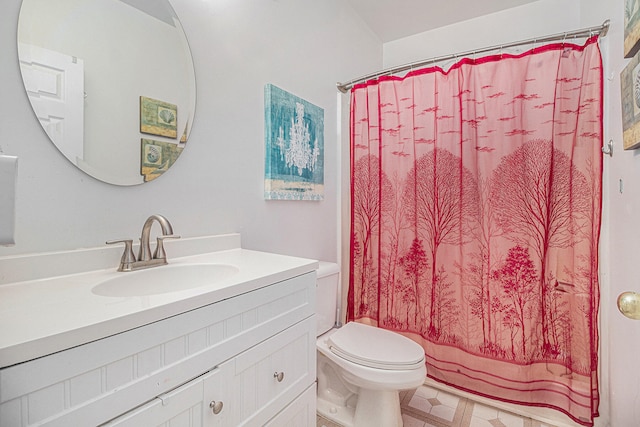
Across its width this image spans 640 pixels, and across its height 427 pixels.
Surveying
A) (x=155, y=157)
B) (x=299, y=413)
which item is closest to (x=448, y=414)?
(x=299, y=413)

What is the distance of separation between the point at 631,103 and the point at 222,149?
148 centimetres

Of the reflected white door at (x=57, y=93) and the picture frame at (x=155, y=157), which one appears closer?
the reflected white door at (x=57, y=93)

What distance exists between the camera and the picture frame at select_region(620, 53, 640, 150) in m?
0.88

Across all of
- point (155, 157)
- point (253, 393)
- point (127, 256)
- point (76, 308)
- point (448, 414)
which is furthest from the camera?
point (448, 414)

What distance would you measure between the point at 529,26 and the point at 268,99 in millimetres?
2017

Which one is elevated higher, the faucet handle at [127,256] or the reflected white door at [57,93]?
the reflected white door at [57,93]

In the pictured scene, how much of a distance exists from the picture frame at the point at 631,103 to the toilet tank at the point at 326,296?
131 centimetres

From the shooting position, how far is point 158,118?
1.10 metres

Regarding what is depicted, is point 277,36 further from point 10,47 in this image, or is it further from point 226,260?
point 226,260

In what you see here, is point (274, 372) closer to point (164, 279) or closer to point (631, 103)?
point (164, 279)

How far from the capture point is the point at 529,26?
2109 millimetres

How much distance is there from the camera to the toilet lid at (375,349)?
1.26 metres

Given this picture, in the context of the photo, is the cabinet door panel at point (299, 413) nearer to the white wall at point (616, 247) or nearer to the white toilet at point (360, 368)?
Answer: the white toilet at point (360, 368)

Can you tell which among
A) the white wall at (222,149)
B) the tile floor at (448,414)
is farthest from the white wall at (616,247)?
the white wall at (222,149)
